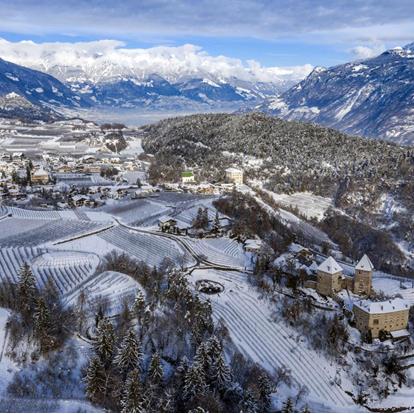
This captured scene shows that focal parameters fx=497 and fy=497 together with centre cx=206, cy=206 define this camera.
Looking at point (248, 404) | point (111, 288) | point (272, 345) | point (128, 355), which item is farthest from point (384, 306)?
point (111, 288)

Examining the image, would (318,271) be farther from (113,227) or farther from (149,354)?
(113,227)

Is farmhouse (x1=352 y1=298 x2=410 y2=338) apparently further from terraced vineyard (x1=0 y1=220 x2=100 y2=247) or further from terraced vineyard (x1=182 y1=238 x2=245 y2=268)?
terraced vineyard (x1=0 y1=220 x2=100 y2=247)

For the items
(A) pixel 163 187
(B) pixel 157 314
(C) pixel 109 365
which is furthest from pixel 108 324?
(A) pixel 163 187

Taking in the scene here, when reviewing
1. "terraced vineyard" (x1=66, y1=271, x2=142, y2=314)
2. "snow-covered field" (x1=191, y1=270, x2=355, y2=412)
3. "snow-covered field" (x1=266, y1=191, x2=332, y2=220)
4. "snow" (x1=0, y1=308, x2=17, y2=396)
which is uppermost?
"terraced vineyard" (x1=66, y1=271, x2=142, y2=314)

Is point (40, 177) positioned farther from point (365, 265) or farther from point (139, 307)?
point (365, 265)

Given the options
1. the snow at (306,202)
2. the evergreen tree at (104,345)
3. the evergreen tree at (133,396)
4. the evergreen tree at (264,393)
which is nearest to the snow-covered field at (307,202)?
the snow at (306,202)

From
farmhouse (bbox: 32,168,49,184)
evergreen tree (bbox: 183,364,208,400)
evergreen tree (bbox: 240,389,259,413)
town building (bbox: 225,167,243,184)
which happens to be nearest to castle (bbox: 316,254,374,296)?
evergreen tree (bbox: 240,389,259,413)
